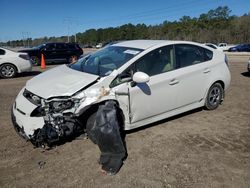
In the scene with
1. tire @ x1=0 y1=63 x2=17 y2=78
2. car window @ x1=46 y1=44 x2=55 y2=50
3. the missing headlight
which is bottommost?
the missing headlight

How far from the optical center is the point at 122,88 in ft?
14.0

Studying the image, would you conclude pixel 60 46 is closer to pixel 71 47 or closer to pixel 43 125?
pixel 71 47

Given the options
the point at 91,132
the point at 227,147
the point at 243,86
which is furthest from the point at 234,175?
the point at 243,86

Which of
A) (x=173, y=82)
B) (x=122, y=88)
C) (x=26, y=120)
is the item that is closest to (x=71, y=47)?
(x=173, y=82)

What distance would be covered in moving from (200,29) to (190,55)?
77916mm

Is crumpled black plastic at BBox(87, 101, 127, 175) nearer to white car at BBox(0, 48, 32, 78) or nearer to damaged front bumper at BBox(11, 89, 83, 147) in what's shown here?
damaged front bumper at BBox(11, 89, 83, 147)

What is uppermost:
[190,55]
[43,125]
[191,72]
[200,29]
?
[200,29]

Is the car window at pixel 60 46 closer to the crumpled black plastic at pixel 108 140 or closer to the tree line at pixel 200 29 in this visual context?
the crumpled black plastic at pixel 108 140

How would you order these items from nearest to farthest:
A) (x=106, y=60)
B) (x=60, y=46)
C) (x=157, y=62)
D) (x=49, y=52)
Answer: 1. (x=157, y=62)
2. (x=106, y=60)
3. (x=49, y=52)
4. (x=60, y=46)

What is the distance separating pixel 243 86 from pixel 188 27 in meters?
76.8

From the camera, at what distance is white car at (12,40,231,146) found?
398 cm

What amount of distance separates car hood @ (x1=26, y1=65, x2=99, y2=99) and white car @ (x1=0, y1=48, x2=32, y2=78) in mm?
7632

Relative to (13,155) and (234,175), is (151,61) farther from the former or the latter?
(13,155)

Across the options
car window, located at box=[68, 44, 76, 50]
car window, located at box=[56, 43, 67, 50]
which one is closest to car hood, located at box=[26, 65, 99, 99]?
car window, located at box=[56, 43, 67, 50]
